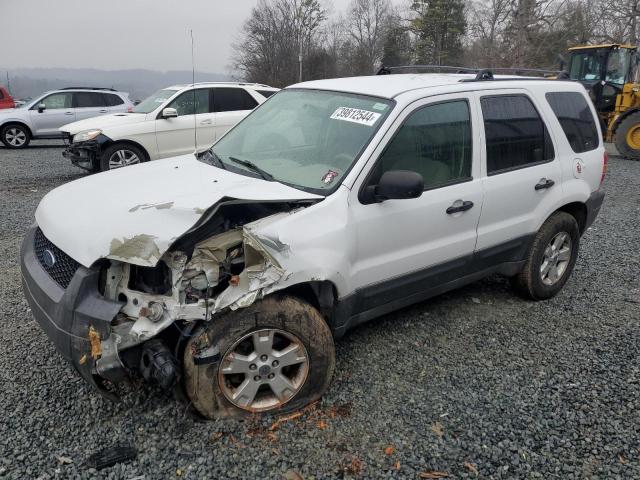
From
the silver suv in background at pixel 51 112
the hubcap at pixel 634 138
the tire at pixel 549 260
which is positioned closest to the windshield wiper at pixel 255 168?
the tire at pixel 549 260

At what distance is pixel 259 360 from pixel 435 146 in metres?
1.80

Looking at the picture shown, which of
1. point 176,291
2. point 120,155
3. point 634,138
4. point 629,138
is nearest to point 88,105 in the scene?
point 120,155

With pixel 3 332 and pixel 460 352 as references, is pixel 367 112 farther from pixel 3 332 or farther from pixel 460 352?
pixel 3 332

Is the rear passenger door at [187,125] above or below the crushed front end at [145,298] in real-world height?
above

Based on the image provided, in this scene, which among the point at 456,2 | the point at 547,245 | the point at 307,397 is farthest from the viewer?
the point at 456,2

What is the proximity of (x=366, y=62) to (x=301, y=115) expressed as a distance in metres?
50.9

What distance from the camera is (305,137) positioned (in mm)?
3537

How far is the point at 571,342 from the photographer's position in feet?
12.6

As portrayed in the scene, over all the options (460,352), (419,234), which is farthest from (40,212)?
(460,352)

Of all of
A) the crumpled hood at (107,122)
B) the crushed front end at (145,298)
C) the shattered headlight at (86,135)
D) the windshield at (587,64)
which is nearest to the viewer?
the crushed front end at (145,298)

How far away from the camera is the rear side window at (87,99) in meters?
14.4

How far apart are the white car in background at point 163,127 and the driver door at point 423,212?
6.26 m

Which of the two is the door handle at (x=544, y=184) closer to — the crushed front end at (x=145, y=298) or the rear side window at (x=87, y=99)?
the crushed front end at (x=145, y=298)

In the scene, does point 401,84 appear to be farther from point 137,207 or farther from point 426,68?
point 137,207
